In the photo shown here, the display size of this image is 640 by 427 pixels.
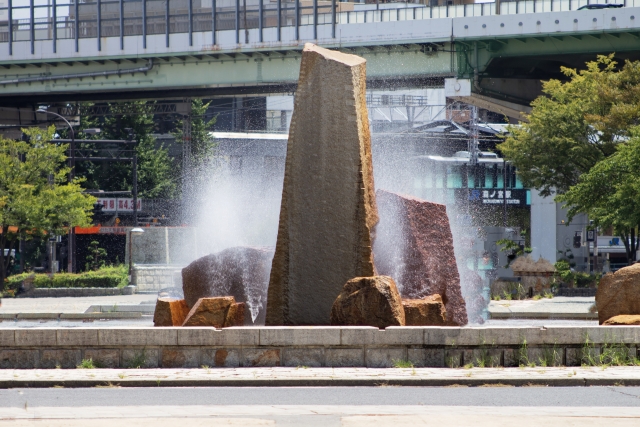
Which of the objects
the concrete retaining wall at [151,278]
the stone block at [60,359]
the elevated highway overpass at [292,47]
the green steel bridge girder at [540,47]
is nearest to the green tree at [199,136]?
the elevated highway overpass at [292,47]

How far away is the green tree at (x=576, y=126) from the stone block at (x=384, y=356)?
92.2 ft

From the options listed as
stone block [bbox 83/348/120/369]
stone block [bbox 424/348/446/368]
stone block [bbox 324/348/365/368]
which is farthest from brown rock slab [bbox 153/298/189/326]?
stone block [bbox 424/348/446/368]

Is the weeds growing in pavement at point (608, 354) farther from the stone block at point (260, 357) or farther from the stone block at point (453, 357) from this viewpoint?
the stone block at point (260, 357)

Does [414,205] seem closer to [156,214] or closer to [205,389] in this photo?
[205,389]

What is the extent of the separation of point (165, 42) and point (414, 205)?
1563 inches

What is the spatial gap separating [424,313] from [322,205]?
7.26 ft

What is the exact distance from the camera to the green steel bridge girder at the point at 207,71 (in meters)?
51.3

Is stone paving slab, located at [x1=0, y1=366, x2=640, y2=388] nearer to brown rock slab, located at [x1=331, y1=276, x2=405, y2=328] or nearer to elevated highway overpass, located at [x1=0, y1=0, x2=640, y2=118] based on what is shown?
brown rock slab, located at [x1=331, y1=276, x2=405, y2=328]

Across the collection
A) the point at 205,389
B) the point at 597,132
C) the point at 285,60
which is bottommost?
the point at 205,389

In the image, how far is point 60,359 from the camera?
13406 millimetres

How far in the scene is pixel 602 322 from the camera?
16516 mm

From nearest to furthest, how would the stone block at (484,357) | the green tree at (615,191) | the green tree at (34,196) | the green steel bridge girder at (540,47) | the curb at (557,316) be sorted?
the stone block at (484,357) → the curb at (557,316) → the green tree at (615,191) → the green tree at (34,196) → the green steel bridge girder at (540,47)

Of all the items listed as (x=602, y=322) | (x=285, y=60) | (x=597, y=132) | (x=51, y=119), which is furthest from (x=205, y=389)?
(x=51, y=119)

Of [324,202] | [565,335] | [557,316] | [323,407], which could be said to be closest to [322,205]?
[324,202]
